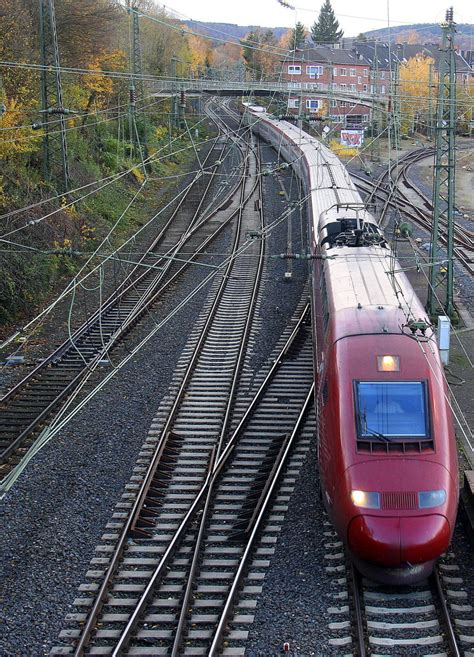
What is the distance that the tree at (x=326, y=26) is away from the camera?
338 ft

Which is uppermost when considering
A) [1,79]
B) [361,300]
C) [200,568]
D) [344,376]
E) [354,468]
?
[1,79]

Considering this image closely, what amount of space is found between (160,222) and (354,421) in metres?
20.3

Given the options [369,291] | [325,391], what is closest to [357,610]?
[325,391]

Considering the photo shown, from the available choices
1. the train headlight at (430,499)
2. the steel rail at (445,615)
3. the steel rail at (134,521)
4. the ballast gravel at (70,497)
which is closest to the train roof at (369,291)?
the train headlight at (430,499)

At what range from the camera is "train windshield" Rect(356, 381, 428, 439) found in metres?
8.67

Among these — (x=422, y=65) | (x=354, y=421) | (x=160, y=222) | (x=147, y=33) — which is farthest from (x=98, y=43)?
(x=422, y=65)

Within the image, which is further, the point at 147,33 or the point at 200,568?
the point at 147,33

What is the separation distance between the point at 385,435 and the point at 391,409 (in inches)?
14.6

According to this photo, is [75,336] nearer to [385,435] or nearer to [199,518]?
[199,518]

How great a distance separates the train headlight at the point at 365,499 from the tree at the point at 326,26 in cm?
10329

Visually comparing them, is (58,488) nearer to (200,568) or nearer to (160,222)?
(200,568)

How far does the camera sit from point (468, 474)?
10.4 metres

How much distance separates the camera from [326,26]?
4104 inches

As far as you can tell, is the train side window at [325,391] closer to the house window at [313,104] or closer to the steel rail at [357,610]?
the steel rail at [357,610]
